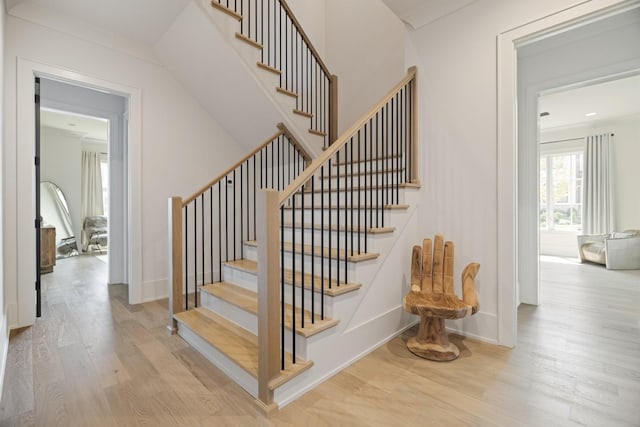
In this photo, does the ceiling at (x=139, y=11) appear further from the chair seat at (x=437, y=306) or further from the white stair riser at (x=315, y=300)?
the white stair riser at (x=315, y=300)

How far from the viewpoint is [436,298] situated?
2057 mm

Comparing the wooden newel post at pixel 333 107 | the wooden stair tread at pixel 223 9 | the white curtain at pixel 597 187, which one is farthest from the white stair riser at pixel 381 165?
the white curtain at pixel 597 187

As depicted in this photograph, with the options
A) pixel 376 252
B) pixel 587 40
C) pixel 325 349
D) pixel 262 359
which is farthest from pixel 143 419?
pixel 587 40

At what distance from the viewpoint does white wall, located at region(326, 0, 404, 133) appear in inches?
148

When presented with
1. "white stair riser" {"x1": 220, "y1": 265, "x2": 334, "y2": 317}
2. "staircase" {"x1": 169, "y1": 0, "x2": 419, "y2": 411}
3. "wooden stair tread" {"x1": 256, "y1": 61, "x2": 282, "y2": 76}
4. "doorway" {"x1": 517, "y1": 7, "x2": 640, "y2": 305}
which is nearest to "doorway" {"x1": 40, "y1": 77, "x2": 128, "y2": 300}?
"staircase" {"x1": 169, "y1": 0, "x2": 419, "y2": 411}

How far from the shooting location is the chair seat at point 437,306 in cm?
188

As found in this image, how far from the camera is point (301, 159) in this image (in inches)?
142

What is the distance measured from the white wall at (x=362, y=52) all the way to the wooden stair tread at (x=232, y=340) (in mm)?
3122

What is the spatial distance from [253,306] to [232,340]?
0.25 metres

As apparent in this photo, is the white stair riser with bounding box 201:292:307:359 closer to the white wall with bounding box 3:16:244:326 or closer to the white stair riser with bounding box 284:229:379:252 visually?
the white stair riser with bounding box 284:229:379:252

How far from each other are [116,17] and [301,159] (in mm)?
2270

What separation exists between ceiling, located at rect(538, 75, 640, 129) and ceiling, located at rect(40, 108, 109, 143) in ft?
25.2

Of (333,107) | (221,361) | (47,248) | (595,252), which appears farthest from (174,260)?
(595,252)

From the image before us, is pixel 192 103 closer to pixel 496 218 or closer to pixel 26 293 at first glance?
pixel 26 293
